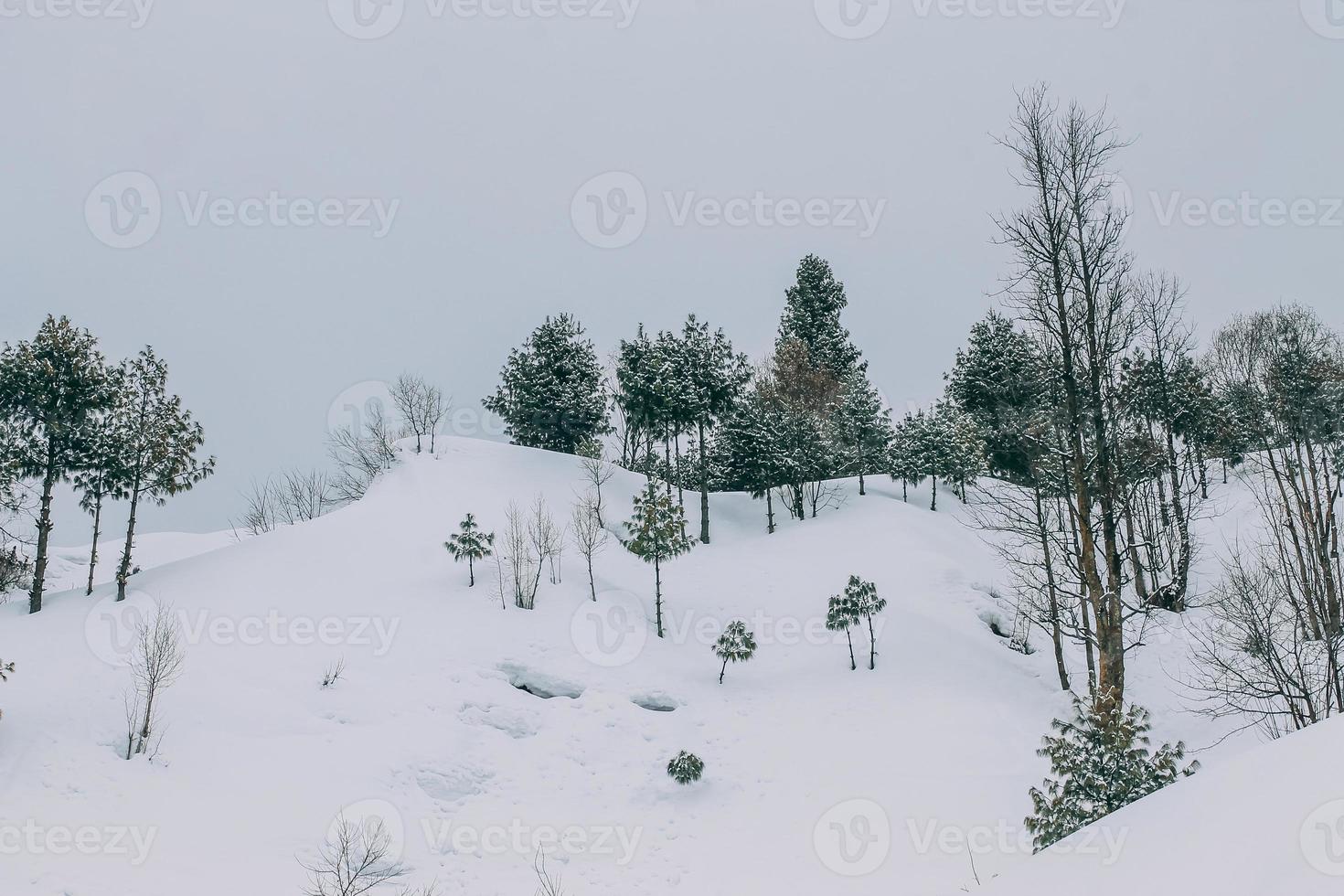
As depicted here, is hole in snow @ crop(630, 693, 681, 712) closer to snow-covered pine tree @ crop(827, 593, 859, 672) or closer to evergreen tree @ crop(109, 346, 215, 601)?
snow-covered pine tree @ crop(827, 593, 859, 672)

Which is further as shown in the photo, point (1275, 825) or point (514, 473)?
point (514, 473)

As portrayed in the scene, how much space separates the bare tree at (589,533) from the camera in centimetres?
2762

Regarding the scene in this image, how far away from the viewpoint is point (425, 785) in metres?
16.1

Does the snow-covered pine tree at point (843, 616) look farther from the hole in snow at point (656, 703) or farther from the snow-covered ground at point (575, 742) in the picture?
the hole in snow at point (656, 703)

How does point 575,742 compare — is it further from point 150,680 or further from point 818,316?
point 818,316

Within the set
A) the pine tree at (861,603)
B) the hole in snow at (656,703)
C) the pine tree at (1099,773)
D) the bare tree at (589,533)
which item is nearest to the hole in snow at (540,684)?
the hole in snow at (656,703)

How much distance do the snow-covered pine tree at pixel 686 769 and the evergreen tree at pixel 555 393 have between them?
27.8 metres

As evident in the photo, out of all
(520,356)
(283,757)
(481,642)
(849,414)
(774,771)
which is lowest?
(774,771)

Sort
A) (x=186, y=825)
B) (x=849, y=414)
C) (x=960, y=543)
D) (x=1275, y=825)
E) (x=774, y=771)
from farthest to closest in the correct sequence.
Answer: (x=849, y=414) → (x=960, y=543) → (x=774, y=771) → (x=186, y=825) → (x=1275, y=825)

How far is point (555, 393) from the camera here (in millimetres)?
43688

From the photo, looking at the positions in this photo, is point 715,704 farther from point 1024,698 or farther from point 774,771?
point 1024,698

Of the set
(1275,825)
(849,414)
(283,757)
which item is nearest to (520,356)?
(849,414)

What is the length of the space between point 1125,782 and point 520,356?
40044 millimetres

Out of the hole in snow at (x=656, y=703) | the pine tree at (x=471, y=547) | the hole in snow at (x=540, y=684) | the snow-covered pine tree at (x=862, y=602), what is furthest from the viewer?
the pine tree at (x=471, y=547)
